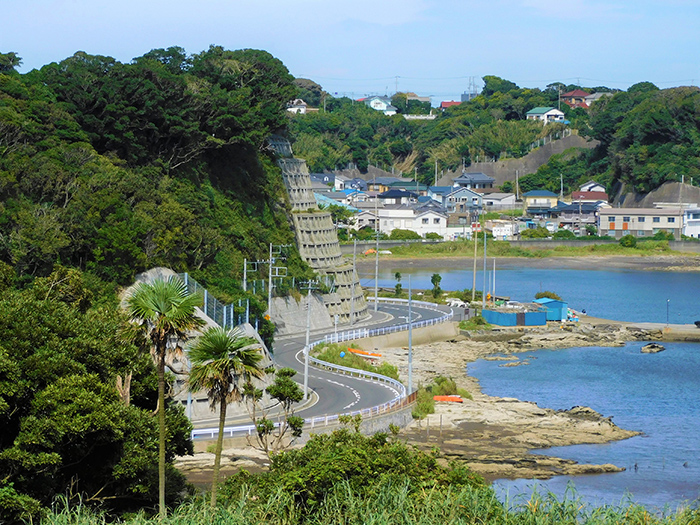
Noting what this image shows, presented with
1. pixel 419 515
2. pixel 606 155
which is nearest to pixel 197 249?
pixel 419 515

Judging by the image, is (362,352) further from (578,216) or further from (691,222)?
(578,216)

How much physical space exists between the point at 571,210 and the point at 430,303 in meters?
80.7

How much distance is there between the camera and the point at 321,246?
78.9 metres

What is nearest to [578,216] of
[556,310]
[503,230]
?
[503,230]

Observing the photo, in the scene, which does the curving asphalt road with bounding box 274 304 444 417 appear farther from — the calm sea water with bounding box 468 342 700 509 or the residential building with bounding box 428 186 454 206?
the residential building with bounding box 428 186 454 206

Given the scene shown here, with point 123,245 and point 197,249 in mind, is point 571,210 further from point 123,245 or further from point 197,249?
point 123,245

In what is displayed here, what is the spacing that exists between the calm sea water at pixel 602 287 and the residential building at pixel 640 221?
19.3m

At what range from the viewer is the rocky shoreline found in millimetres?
41375

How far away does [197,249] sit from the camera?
60062 millimetres

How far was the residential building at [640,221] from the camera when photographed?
142750mm

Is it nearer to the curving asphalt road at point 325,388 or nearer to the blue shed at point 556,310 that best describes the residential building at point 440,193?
the blue shed at point 556,310

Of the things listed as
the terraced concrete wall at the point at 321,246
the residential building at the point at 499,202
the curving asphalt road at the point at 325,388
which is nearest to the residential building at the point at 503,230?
the residential building at the point at 499,202

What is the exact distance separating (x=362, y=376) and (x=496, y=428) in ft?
29.2

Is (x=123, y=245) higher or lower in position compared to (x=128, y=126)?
lower
